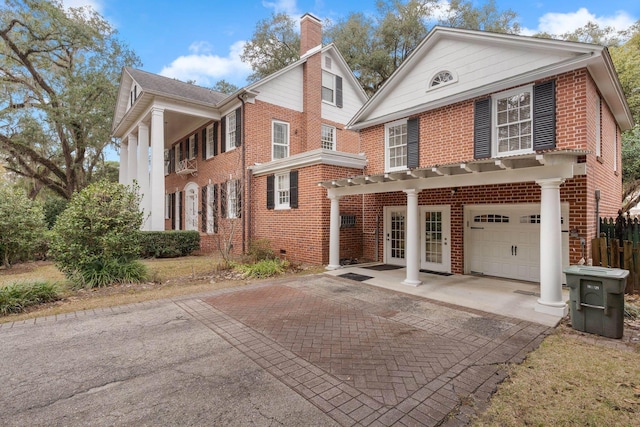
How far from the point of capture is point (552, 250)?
543 cm

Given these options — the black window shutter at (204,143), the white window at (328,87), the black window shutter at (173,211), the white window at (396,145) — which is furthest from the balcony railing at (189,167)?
the white window at (396,145)

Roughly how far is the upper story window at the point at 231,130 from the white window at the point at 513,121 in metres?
10.4

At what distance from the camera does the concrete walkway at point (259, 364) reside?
9.34 feet

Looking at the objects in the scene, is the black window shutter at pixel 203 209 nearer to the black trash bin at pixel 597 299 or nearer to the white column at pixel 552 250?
the white column at pixel 552 250

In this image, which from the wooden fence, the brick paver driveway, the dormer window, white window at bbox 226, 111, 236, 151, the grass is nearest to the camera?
the grass

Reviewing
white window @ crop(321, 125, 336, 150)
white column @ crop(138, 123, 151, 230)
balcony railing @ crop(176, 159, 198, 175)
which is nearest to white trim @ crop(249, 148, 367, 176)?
white window @ crop(321, 125, 336, 150)

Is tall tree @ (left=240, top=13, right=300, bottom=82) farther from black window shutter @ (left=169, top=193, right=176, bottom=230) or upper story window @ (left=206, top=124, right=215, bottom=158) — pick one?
black window shutter @ (left=169, top=193, right=176, bottom=230)

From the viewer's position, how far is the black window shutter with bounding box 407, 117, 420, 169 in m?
9.96

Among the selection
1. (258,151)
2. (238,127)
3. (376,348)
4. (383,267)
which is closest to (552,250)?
(376,348)

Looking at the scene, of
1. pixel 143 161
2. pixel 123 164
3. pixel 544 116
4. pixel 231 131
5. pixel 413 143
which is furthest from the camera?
pixel 123 164

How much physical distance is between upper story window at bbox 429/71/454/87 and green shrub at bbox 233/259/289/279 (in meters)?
7.23

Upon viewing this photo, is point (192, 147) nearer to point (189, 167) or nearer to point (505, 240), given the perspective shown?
point (189, 167)

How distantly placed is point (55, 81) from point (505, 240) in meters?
28.9

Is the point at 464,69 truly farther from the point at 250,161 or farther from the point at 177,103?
the point at 177,103
